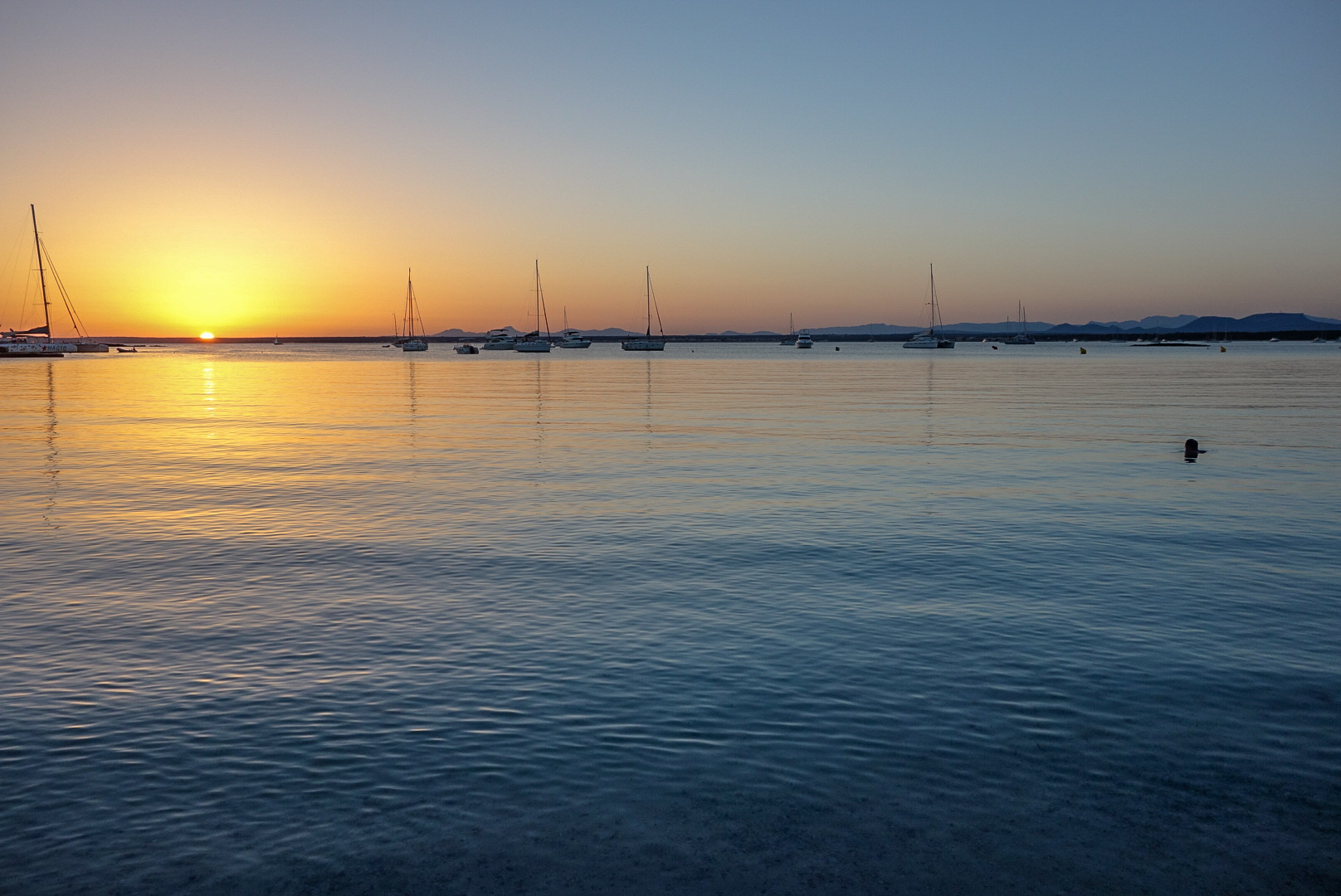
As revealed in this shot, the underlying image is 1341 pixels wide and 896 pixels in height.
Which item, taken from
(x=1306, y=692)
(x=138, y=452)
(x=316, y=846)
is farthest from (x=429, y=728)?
(x=138, y=452)

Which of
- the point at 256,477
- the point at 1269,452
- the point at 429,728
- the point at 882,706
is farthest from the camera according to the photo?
the point at 1269,452

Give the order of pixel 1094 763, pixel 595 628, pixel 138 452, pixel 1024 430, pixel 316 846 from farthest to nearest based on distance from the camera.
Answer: pixel 1024 430 < pixel 138 452 < pixel 595 628 < pixel 1094 763 < pixel 316 846

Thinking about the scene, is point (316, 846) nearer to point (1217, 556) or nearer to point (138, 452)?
point (1217, 556)

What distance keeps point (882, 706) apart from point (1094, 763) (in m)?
2.37

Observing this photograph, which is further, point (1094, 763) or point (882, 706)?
point (882, 706)

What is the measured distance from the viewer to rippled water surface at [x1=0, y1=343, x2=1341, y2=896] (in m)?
8.04

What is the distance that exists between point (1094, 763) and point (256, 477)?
27610 millimetres

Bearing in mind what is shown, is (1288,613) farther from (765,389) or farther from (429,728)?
(765,389)

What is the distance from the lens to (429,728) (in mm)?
10477

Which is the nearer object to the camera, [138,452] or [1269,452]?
[1269,452]

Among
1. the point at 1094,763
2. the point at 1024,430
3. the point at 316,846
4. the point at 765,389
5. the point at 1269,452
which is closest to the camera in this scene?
the point at 316,846

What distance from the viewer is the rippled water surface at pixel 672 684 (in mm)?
8039

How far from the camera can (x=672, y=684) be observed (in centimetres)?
1196

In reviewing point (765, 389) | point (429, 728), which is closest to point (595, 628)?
point (429, 728)
